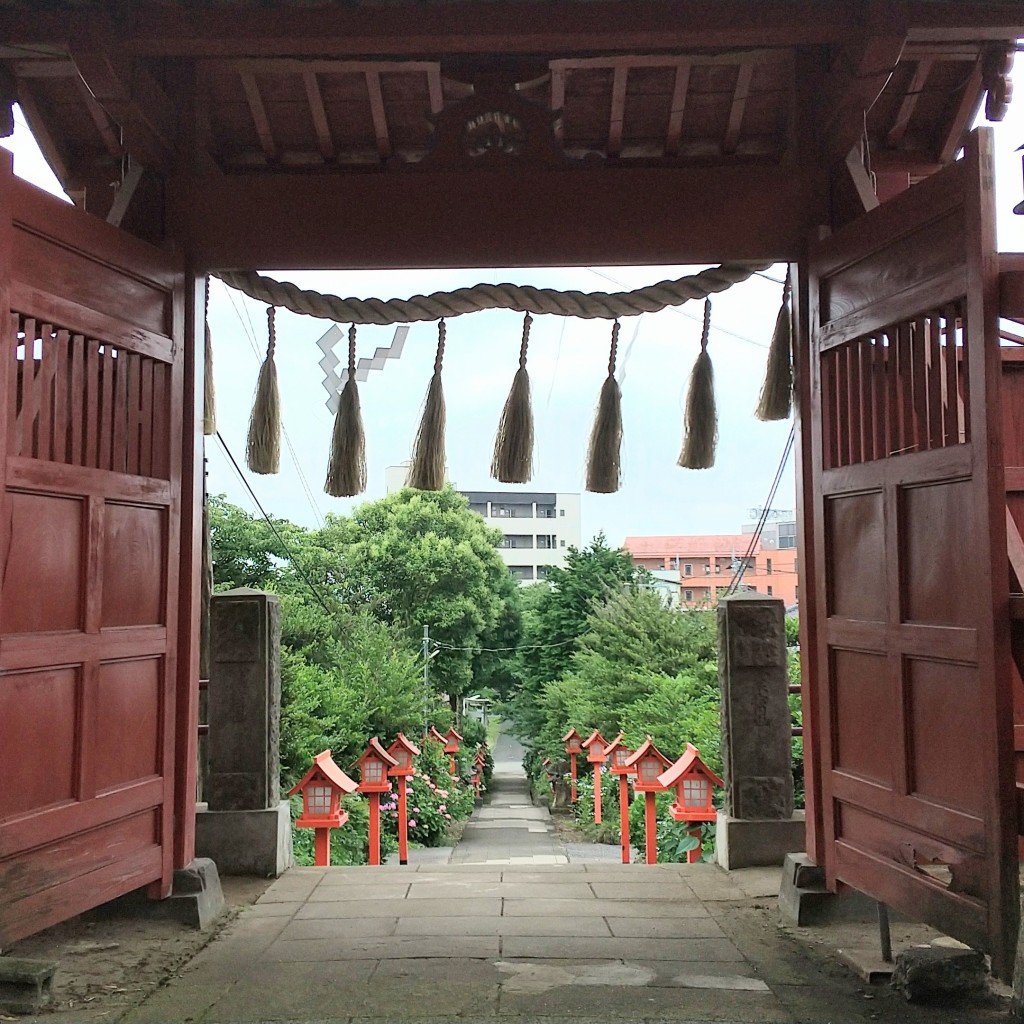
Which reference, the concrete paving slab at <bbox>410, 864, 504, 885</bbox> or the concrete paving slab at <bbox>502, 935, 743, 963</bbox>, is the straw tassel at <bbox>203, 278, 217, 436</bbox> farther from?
the concrete paving slab at <bbox>502, 935, 743, 963</bbox>

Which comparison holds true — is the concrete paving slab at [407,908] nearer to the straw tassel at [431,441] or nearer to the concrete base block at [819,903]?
the concrete base block at [819,903]

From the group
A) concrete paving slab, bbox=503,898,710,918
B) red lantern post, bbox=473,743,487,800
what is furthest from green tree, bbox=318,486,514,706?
concrete paving slab, bbox=503,898,710,918

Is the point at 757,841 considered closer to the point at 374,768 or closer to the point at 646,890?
the point at 646,890

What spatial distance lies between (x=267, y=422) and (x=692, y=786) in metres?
2.88

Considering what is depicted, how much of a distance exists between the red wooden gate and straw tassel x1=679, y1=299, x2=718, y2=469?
1.92 m

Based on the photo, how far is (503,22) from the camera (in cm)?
301

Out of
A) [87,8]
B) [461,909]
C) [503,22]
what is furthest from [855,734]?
[87,8]

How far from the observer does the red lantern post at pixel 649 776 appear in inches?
241

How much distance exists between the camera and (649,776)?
20.6 feet

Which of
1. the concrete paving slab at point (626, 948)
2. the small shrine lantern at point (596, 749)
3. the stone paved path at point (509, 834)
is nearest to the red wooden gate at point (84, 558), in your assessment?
the concrete paving slab at point (626, 948)

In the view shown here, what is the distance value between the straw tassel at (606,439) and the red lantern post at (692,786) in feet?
6.22

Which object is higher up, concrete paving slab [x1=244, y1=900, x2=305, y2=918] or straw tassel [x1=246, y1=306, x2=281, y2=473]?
straw tassel [x1=246, y1=306, x2=281, y2=473]

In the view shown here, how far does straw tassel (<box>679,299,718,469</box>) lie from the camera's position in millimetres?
3977

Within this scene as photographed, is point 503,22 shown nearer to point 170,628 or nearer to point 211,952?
point 170,628
